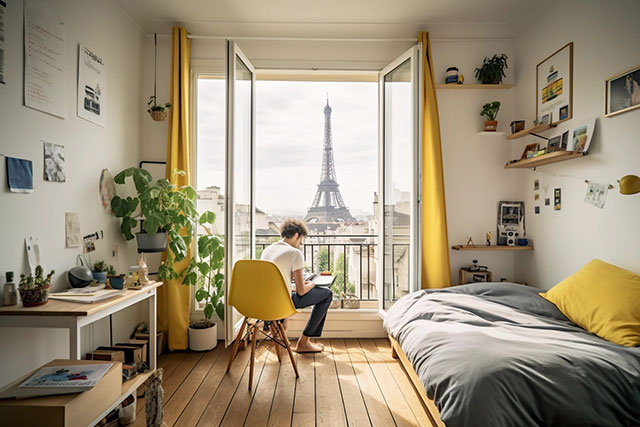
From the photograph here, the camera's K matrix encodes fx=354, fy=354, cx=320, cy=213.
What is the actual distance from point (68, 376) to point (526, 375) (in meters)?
1.94

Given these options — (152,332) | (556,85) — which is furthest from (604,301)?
(152,332)

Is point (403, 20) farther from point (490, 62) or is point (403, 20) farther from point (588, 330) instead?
point (588, 330)

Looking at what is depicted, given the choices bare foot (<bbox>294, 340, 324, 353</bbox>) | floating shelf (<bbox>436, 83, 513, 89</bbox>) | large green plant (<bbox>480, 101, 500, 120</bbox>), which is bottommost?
bare foot (<bbox>294, 340, 324, 353</bbox>)

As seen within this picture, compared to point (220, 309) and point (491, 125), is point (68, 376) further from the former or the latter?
point (491, 125)

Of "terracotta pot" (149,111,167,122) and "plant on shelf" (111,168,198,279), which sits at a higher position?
"terracotta pot" (149,111,167,122)

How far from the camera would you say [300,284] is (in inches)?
112

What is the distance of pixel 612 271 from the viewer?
2076 mm

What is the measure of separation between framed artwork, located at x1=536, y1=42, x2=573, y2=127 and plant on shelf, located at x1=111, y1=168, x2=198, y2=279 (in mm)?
2959

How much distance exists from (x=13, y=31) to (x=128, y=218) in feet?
4.37

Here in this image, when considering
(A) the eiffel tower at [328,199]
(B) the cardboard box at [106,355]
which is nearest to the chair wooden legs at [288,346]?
(B) the cardboard box at [106,355]

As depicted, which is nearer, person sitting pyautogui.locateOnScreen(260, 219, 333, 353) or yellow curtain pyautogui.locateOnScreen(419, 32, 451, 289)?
person sitting pyautogui.locateOnScreen(260, 219, 333, 353)

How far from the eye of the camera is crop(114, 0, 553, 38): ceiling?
290 cm

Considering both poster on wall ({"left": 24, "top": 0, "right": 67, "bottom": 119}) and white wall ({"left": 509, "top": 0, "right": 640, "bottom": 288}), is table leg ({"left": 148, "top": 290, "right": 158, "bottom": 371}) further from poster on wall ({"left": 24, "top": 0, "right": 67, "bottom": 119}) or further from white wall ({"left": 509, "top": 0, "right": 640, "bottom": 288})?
white wall ({"left": 509, "top": 0, "right": 640, "bottom": 288})

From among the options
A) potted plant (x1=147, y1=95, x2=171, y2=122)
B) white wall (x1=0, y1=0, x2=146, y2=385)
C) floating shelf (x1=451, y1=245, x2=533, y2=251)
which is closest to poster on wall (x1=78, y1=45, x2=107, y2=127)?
white wall (x1=0, y1=0, x2=146, y2=385)
